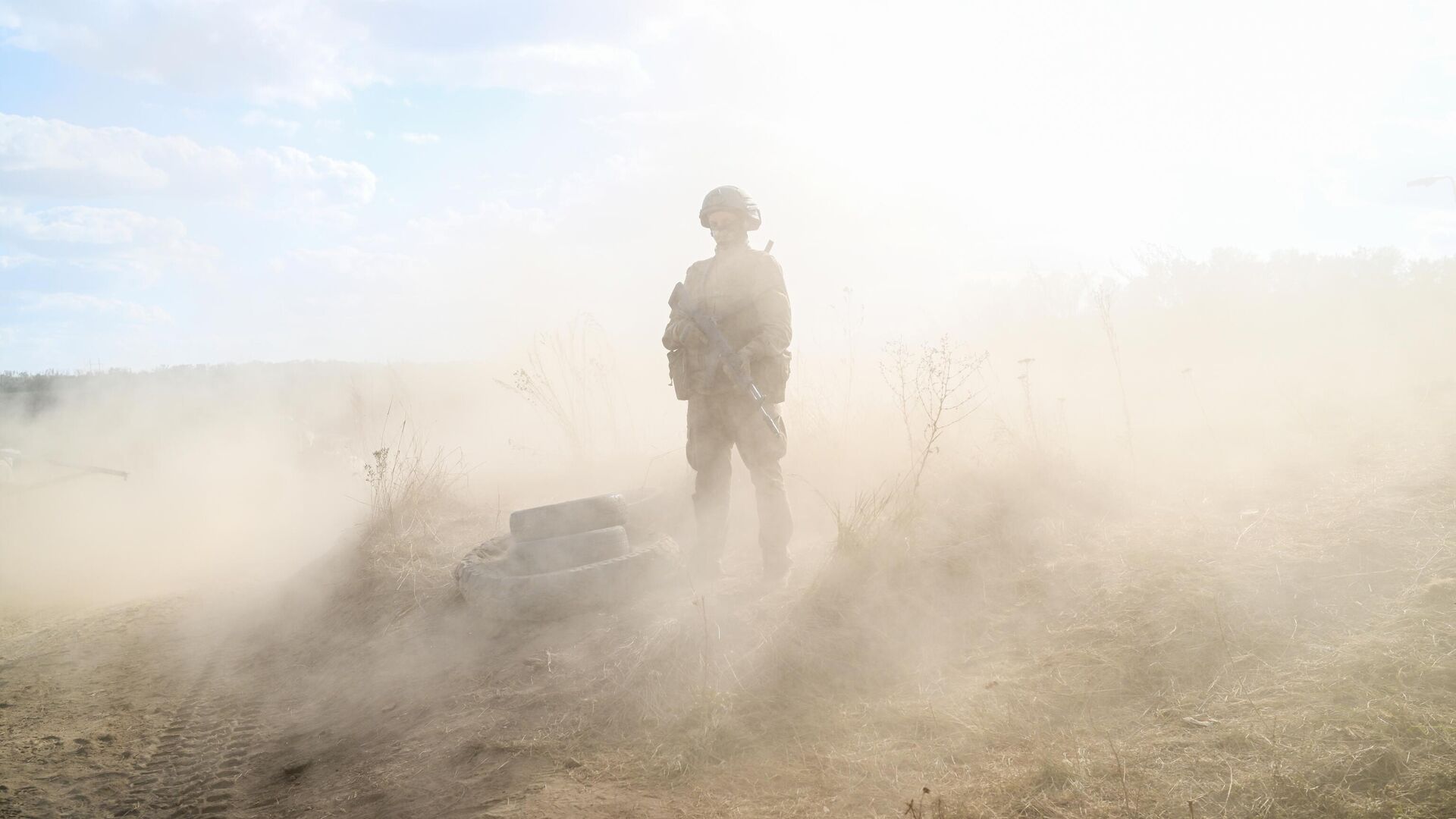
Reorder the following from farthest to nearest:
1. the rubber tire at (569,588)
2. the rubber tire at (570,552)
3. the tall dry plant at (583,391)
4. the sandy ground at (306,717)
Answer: the tall dry plant at (583,391), the rubber tire at (570,552), the rubber tire at (569,588), the sandy ground at (306,717)

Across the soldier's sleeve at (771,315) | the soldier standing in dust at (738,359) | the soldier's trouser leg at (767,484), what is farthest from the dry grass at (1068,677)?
the soldier's sleeve at (771,315)

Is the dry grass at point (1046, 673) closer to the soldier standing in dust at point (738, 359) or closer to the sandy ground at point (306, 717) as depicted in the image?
the sandy ground at point (306, 717)

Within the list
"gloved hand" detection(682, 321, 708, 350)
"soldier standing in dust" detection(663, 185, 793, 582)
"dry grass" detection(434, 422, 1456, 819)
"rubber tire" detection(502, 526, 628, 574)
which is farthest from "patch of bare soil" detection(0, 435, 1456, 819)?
"gloved hand" detection(682, 321, 708, 350)

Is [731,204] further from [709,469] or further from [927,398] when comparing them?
[927,398]

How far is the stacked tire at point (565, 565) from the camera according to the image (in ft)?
15.4

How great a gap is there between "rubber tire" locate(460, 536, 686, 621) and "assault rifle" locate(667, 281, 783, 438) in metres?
1.09

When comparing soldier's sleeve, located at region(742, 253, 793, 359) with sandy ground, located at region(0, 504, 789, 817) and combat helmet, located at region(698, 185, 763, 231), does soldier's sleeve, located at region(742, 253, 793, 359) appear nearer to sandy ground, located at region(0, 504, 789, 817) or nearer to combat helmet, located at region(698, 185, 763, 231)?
combat helmet, located at region(698, 185, 763, 231)

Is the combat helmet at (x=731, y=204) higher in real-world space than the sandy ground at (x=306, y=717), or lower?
higher

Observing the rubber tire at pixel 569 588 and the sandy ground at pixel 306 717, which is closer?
the sandy ground at pixel 306 717

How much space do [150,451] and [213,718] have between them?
12.1 metres

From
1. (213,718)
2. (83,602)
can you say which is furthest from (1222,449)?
(83,602)

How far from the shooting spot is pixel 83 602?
25.1ft

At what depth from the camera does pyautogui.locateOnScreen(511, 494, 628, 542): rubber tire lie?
535 cm

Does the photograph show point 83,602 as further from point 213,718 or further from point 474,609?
point 474,609
